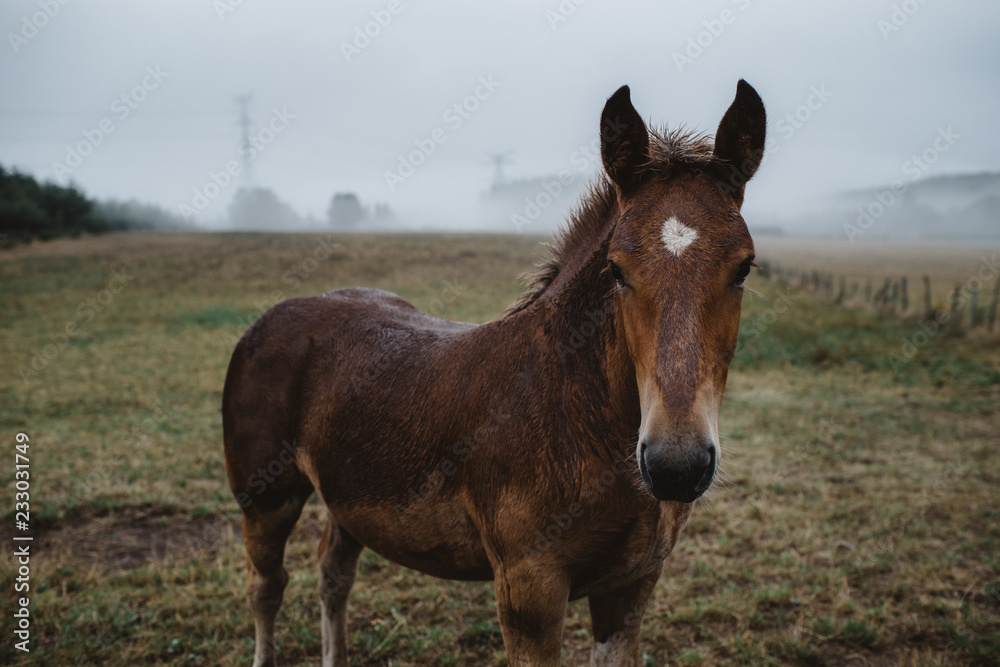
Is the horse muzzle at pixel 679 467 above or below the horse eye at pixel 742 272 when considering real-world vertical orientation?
below

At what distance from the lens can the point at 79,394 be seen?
9852mm

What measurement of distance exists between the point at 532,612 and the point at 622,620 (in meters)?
0.65

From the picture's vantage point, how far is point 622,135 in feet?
6.56

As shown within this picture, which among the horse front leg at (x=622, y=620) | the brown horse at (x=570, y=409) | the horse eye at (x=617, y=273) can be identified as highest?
the horse eye at (x=617, y=273)

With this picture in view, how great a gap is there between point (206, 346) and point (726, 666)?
13.7m

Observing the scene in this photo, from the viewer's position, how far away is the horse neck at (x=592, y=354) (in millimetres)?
2055

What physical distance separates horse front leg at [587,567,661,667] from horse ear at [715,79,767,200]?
5.75 ft

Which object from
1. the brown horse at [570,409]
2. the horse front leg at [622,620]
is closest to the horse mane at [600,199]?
the brown horse at [570,409]

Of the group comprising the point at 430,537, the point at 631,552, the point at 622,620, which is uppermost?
the point at 631,552

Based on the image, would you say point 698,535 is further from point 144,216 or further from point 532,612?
point 144,216

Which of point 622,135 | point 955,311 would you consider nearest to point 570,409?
point 622,135

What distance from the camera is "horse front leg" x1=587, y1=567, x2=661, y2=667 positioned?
8.15 feet

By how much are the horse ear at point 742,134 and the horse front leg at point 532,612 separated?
1647mm

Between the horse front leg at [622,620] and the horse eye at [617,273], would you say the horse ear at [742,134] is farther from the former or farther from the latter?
the horse front leg at [622,620]
